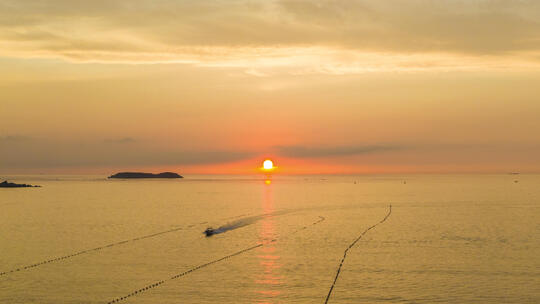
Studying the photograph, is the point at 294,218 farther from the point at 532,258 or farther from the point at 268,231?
the point at 532,258

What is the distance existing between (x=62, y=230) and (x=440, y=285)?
47.0 metres

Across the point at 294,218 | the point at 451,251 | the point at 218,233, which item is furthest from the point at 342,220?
the point at 451,251

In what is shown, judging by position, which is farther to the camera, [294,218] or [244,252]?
[294,218]

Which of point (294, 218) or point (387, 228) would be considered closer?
point (387, 228)

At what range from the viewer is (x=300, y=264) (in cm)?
4097

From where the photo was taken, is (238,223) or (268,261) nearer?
(268,261)

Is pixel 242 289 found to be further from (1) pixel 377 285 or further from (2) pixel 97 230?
(2) pixel 97 230

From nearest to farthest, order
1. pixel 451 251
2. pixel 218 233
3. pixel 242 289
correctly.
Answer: pixel 242 289 → pixel 451 251 → pixel 218 233

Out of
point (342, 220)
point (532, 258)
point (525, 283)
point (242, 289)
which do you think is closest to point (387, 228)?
point (342, 220)

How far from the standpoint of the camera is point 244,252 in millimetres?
47844

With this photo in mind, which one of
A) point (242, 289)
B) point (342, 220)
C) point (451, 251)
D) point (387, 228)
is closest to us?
point (242, 289)

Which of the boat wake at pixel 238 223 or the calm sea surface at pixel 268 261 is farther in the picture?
the boat wake at pixel 238 223

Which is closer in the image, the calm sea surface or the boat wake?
the calm sea surface

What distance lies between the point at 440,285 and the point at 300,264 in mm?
11174
